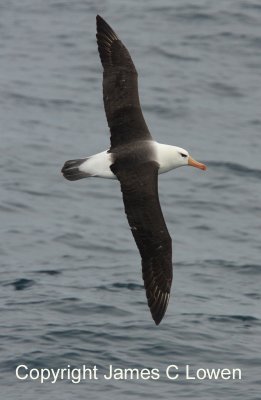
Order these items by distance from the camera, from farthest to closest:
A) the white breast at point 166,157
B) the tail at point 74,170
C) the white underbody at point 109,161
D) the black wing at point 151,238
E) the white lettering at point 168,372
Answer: the tail at point 74,170 < the white breast at point 166,157 < the white underbody at point 109,161 < the white lettering at point 168,372 < the black wing at point 151,238

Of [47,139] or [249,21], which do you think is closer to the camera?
[47,139]

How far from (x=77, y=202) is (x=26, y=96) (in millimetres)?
4381

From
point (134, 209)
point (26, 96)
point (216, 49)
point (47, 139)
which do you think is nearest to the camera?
point (134, 209)

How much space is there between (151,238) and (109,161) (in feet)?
3.49

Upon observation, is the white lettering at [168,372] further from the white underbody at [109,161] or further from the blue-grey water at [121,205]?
the white underbody at [109,161]

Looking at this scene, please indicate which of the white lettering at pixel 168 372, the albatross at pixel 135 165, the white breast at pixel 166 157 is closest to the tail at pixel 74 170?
the albatross at pixel 135 165

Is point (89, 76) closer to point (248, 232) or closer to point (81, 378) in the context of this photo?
point (248, 232)

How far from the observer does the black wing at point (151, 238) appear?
1194cm

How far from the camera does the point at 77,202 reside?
57.5ft

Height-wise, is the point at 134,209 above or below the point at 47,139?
above

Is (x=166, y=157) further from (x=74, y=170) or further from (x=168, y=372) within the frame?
(x=168, y=372)

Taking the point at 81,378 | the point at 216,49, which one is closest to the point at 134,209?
the point at 81,378

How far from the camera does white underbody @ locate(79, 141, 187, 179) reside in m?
12.6

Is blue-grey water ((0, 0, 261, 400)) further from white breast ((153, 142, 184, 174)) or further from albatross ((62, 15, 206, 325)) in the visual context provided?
white breast ((153, 142, 184, 174))
